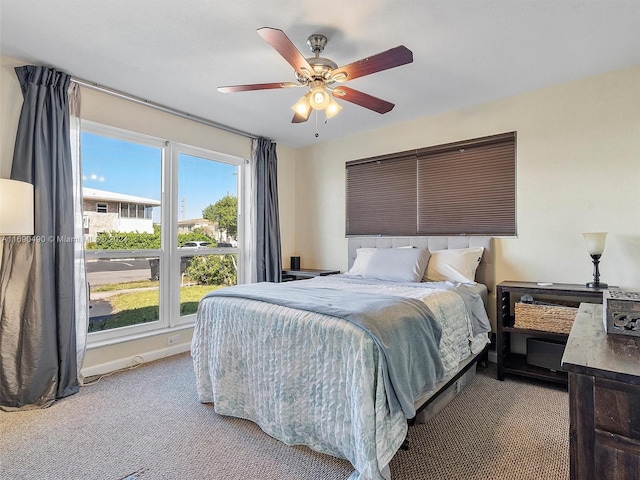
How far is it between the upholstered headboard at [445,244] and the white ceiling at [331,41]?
1414 mm

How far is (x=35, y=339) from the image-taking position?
8.18ft

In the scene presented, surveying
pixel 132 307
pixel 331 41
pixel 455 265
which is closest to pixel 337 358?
pixel 455 265

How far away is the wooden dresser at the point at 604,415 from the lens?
89cm

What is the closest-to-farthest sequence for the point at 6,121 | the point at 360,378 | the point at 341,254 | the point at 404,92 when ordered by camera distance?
1. the point at 360,378
2. the point at 6,121
3. the point at 404,92
4. the point at 341,254

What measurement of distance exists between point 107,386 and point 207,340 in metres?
1.17

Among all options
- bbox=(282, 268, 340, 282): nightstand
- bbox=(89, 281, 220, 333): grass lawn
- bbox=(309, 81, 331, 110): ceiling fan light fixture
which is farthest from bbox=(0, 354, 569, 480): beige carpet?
bbox=(309, 81, 331, 110): ceiling fan light fixture

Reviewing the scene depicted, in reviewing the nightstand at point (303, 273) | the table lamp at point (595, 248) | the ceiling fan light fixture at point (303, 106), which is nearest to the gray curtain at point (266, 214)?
the nightstand at point (303, 273)

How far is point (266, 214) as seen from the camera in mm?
4371

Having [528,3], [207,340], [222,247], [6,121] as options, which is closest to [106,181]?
[6,121]

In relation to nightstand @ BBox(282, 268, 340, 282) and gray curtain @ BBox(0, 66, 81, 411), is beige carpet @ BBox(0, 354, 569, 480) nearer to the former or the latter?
gray curtain @ BBox(0, 66, 81, 411)

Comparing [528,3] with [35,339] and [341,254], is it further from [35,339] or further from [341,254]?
[35,339]

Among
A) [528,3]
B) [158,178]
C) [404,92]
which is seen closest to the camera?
[528,3]

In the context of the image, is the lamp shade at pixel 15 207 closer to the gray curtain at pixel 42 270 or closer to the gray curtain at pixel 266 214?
the gray curtain at pixel 42 270

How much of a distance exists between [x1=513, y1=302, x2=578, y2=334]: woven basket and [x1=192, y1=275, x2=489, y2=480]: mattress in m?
0.51
